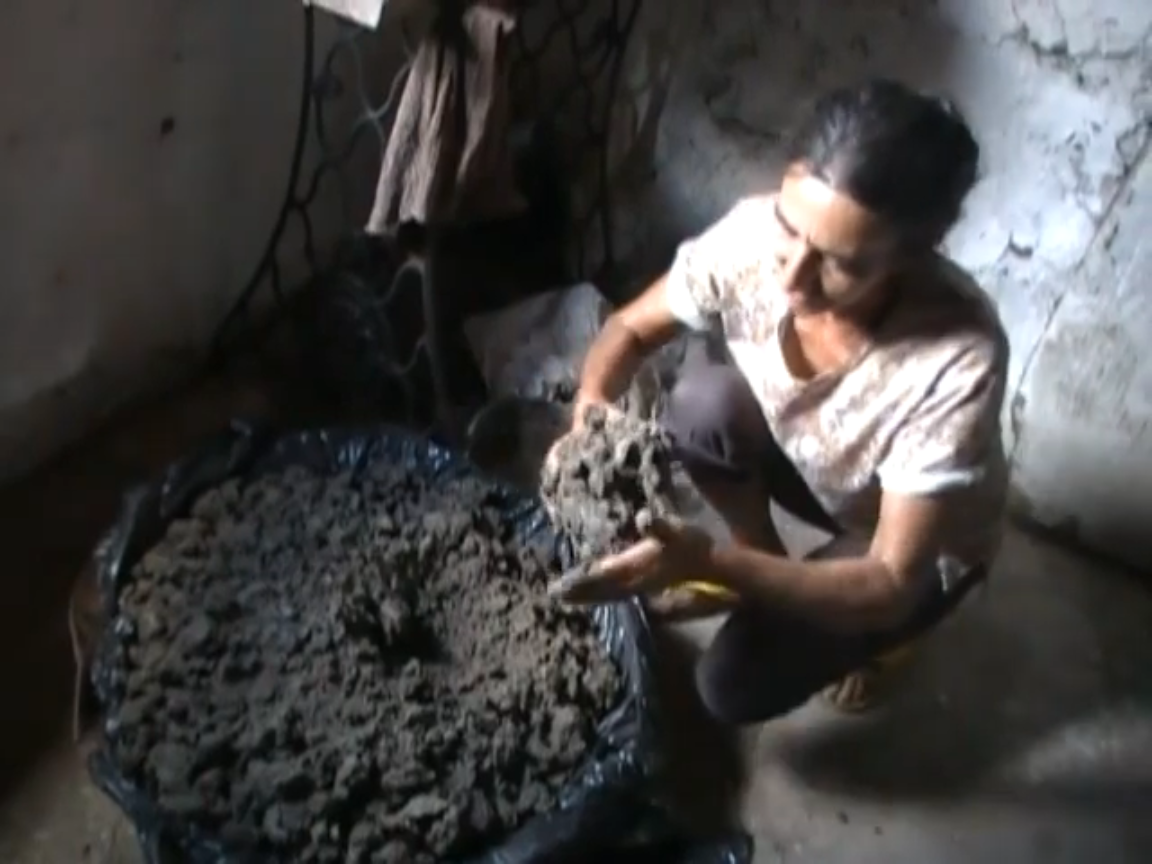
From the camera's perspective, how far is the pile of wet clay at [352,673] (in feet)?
4.31

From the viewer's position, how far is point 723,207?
1828mm

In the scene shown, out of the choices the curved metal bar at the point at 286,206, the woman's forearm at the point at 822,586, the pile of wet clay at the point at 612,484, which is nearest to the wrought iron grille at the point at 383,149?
the curved metal bar at the point at 286,206

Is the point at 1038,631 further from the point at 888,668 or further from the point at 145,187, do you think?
the point at 145,187

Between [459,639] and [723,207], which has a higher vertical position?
[723,207]

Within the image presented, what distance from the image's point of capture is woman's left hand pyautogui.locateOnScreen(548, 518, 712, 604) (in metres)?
1.15

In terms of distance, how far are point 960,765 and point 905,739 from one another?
6 centimetres

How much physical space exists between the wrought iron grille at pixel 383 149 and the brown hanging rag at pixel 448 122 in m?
0.15

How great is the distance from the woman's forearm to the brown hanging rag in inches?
19.2

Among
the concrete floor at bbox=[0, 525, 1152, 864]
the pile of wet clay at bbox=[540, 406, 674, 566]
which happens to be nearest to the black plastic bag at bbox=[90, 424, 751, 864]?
the concrete floor at bbox=[0, 525, 1152, 864]

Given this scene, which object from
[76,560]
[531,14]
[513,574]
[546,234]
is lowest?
[76,560]

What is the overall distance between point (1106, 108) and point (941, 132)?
0.47 m

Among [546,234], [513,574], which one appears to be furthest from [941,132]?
[546,234]

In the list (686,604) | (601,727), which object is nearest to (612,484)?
(601,727)

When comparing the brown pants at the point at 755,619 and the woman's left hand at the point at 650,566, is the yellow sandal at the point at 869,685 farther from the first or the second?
the woman's left hand at the point at 650,566
